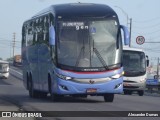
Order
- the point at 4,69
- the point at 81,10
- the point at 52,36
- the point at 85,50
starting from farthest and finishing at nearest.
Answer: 1. the point at 4,69
2. the point at 81,10
3. the point at 85,50
4. the point at 52,36

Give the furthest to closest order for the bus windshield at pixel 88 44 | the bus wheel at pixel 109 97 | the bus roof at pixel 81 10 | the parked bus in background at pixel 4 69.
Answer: the parked bus in background at pixel 4 69 < the bus wheel at pixel 109 97 < the bus roof at pixel 81 10 < the bus windshield at pixel 88 44

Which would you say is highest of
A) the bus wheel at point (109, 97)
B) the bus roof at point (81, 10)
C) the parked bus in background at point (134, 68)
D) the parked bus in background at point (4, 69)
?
the bus roof at point (81, 10)

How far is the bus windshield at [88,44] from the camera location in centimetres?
2531

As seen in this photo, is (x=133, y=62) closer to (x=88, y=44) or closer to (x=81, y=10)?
(x=81, y=10)

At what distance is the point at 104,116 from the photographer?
19.3 metres

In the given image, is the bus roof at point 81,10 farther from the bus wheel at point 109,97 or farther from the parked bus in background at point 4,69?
the parked bus in background at point 4,69

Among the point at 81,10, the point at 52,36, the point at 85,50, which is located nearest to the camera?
the point at 52,36

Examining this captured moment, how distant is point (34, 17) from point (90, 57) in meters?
6.76

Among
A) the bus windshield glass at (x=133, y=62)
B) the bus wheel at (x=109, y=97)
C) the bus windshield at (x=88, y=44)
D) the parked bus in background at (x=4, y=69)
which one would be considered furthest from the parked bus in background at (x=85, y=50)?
the parked bus in background at (x=4, y=69)

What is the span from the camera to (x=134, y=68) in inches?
1654

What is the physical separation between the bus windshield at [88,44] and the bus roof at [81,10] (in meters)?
0.32

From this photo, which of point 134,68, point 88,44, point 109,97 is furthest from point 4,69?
point 88,44

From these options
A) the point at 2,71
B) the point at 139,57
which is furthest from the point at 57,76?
the point at 2,71

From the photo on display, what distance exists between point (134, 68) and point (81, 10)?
16.5 meters
